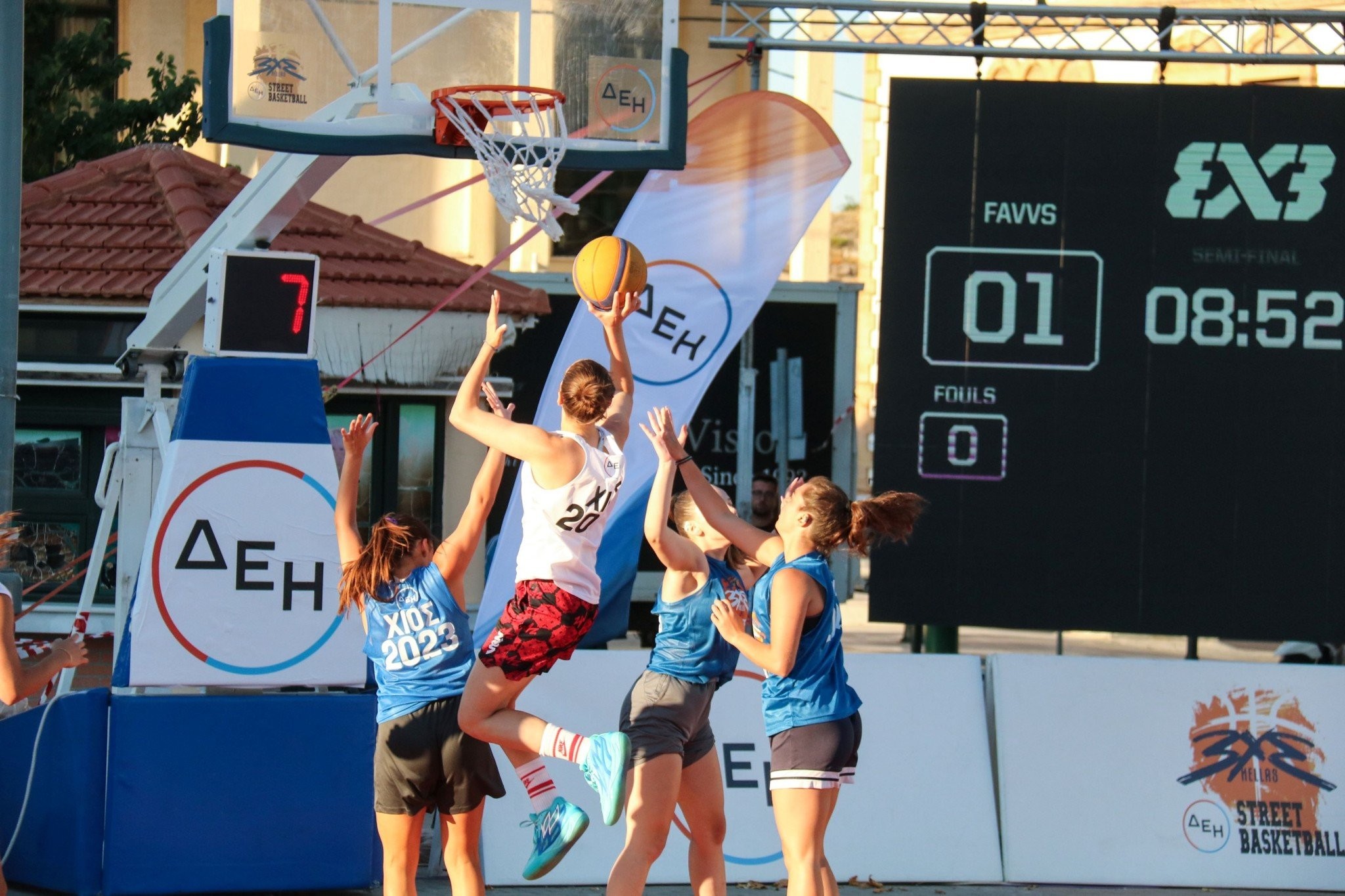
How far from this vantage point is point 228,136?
250 inches

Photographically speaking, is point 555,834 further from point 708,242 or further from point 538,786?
point 708,242

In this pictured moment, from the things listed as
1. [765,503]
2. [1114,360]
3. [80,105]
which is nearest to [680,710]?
[765,503]

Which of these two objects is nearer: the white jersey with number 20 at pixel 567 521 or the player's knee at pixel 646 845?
the white jersey with number 20 at pixel 567 521

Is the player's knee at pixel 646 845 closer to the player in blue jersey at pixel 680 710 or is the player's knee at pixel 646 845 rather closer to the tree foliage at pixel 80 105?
the player in blue jersey at pixel 680 710

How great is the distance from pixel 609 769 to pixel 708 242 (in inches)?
201

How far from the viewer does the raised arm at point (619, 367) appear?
537 cm

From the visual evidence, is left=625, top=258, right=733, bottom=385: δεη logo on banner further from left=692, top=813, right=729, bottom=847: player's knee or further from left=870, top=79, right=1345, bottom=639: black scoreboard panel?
left=692, top=813, right=729, bottom=847: player's knee

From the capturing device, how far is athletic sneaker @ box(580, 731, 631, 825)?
4.90 metres

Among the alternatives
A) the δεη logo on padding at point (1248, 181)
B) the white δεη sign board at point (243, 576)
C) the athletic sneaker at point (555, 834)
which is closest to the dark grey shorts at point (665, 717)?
the athletic sneaker at point (555, 834)

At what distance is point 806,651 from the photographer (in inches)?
201

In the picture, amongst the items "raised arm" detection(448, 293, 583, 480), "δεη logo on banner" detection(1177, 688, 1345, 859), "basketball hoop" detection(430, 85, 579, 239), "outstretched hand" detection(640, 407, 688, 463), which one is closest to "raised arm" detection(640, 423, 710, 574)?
"outstretched hand" detection(640, 407, 688, 463)

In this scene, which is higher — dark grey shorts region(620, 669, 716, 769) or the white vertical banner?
the white vertical banner

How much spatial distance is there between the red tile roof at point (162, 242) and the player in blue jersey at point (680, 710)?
236 inches

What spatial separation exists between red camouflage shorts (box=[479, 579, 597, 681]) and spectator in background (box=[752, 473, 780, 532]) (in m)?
4.71
